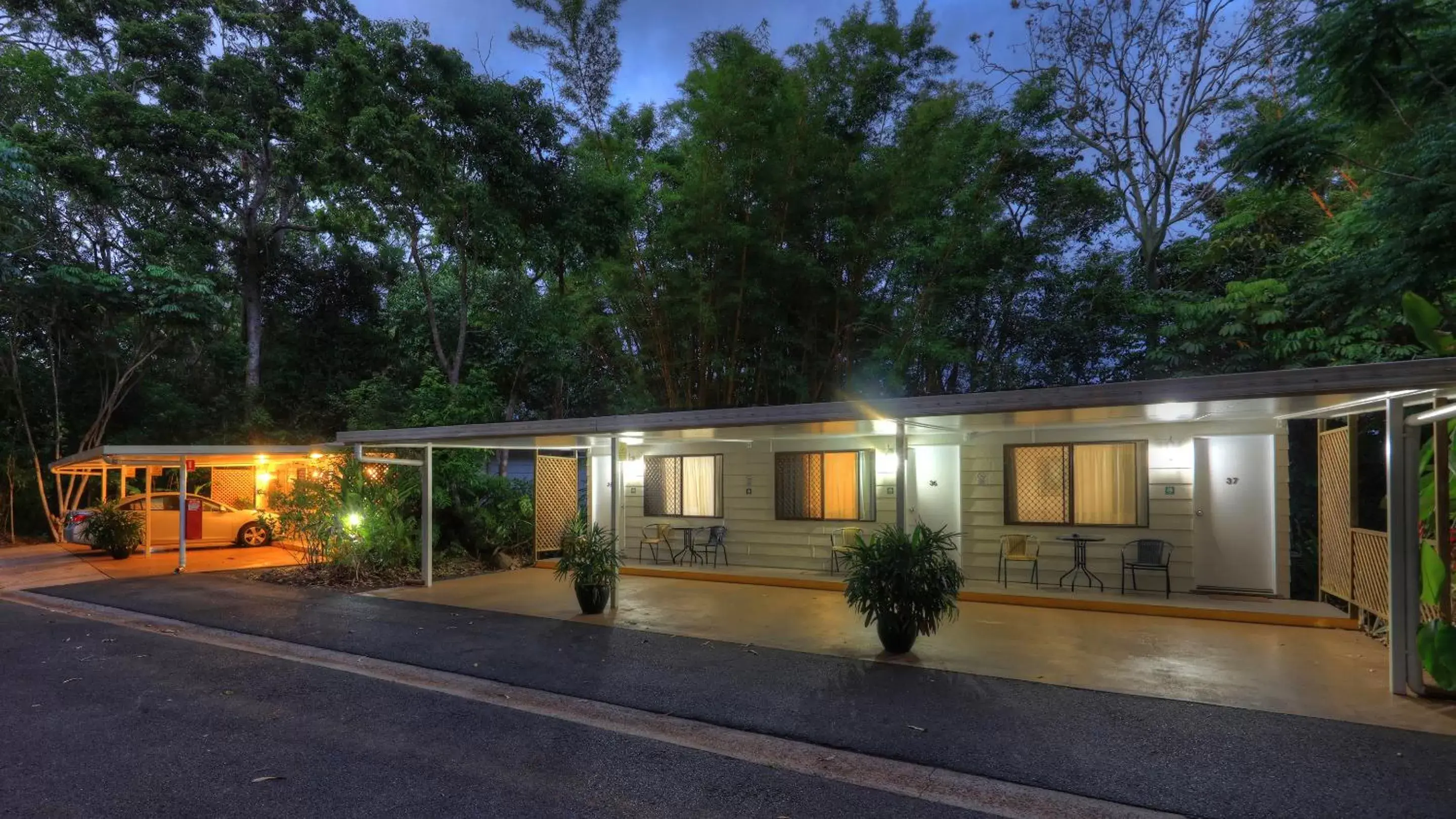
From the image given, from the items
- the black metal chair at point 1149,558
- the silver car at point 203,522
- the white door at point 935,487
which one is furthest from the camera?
the silver car at point 203,522

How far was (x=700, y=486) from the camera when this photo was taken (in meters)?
11.8

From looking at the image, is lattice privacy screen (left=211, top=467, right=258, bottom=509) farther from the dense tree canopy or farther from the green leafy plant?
the green leafy plant

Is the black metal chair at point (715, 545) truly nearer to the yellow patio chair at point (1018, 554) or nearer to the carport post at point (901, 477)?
the yellow patio chair at point (1018, 554)

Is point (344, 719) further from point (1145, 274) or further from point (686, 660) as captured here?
point (1145, 274)

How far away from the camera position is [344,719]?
4.71 meters

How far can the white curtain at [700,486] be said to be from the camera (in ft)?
38.1

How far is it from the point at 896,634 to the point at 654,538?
640cm

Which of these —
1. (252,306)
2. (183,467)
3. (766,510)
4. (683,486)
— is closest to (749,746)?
(766,510)

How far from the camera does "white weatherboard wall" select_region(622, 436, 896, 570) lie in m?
10.3

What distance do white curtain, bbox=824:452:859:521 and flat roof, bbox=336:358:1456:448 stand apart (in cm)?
132

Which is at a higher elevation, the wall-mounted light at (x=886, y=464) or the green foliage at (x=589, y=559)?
the wall-mounted light at (x=886, y=464)

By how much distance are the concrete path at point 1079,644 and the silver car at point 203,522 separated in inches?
311

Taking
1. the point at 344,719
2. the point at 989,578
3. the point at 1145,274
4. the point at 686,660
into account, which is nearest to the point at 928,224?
the point at 1145,274

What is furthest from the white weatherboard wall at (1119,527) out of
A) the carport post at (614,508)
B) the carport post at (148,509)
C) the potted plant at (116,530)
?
the potted plant at (116,530)
